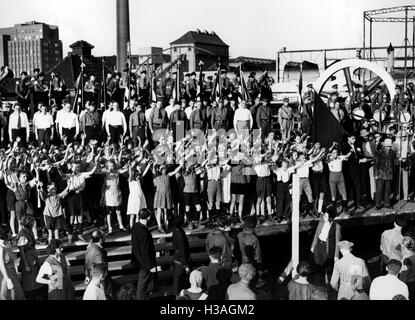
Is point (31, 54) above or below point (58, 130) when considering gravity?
above

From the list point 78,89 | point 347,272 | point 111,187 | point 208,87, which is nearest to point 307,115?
point 208,87

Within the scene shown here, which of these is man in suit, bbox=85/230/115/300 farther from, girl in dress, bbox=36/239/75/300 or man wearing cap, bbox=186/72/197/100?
man wearing cap, bbox=186/72/197/100

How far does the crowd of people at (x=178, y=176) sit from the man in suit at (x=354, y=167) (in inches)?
1.2

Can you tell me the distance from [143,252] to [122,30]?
20.5 metres

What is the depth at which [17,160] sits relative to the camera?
43.6 ft

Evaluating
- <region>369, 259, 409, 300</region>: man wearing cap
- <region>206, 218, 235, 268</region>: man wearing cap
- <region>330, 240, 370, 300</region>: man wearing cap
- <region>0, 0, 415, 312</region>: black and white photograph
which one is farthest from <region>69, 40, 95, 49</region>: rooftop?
<region>369, 259, 409, 300</region>: man wearing cap

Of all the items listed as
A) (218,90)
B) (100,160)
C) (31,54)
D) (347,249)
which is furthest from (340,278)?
(31,54)

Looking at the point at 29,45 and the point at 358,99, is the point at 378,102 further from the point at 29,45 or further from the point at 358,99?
the point at 29,45

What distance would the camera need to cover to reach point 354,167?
16.0 m

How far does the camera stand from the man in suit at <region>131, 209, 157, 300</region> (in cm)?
1019

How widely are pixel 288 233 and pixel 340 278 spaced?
5384 mm

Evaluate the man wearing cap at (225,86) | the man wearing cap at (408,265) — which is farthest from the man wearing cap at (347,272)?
the man wearing cap at (225,86)

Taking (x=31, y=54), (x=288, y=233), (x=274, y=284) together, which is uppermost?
(x=31, y=54)
